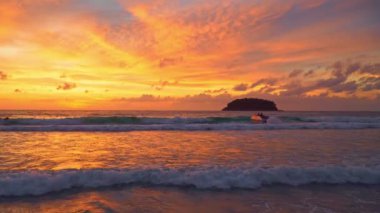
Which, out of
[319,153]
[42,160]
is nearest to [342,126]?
[319,153]

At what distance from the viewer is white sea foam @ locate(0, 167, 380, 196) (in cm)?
639

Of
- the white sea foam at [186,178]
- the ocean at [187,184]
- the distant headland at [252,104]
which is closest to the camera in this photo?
the ocean at [187,184]

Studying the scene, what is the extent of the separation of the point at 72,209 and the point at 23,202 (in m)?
1.14

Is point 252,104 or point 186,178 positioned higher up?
point 252,104

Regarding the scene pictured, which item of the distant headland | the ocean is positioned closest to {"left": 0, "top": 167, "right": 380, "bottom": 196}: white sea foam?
the ocean

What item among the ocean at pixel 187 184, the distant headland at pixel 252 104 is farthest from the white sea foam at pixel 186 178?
the distant headland at pixel 252 104

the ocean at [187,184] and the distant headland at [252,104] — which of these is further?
the distant headland at [252,104]

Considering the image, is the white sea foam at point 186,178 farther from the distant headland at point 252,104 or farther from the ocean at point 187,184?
the distant headland at point 252,104

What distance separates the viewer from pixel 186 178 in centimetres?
693

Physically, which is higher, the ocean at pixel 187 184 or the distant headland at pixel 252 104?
the distant headland at pixel 252 104

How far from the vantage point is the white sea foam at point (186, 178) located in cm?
639

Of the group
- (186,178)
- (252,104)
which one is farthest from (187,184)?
(252,104)

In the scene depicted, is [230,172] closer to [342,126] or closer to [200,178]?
[200,178]

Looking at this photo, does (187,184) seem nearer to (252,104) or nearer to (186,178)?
(186,178)
